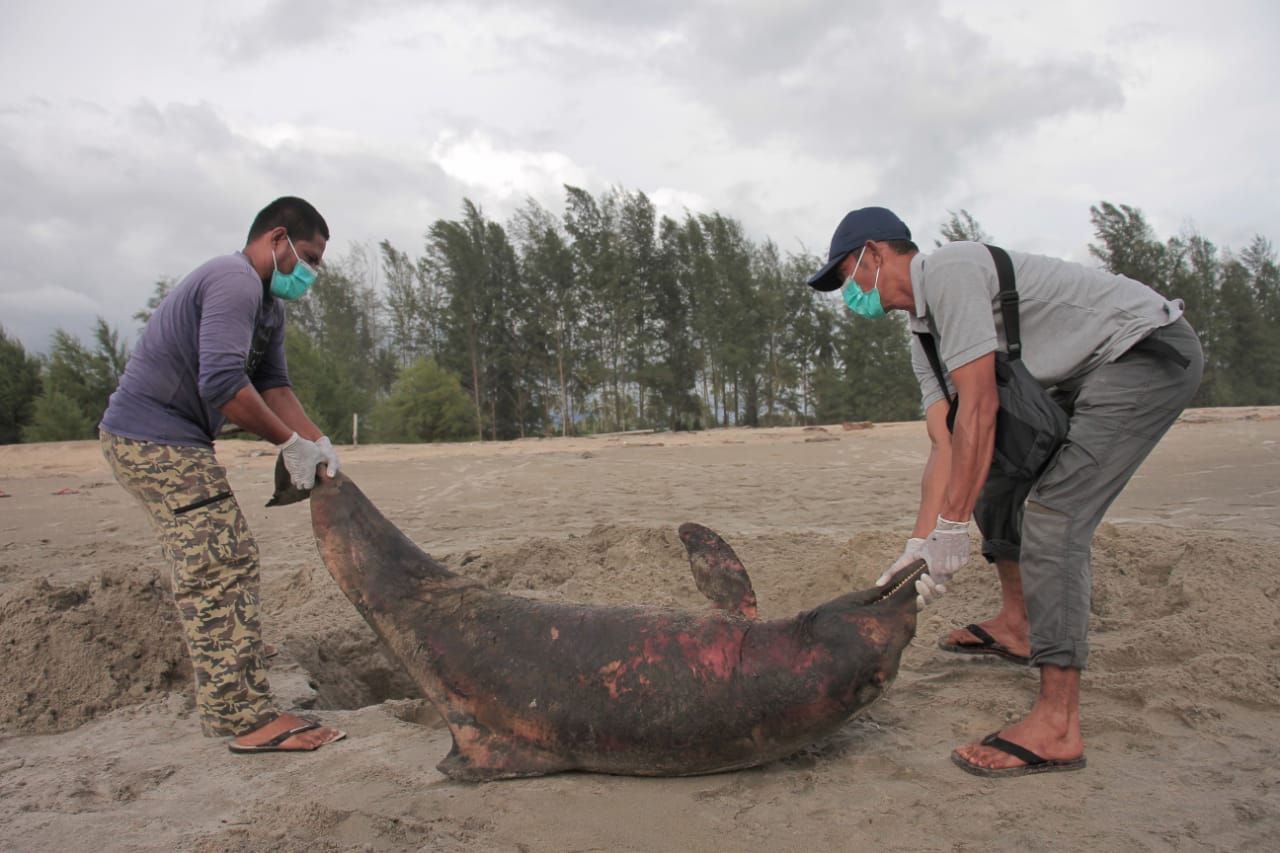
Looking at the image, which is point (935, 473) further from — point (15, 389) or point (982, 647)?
point (15, 389)

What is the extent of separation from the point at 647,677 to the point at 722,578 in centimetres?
49

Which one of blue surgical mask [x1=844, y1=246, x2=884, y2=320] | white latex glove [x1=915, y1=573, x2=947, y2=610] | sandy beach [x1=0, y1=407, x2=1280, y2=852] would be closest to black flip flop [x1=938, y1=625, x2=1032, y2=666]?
sandy beach [x1=0, y1=407, x2=1280, y2=852]

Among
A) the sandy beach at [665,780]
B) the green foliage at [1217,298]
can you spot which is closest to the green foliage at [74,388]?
the sandy beach at [665,780]

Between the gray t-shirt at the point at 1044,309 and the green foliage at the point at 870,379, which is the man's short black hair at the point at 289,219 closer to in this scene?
the gray t-shirt at the point at 1044,309

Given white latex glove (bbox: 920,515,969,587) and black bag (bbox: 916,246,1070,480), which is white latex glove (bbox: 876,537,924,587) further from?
black bag (bbox: 916,246,1070,480)

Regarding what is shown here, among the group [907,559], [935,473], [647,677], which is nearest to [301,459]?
[647,677]

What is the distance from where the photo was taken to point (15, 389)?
2428cm

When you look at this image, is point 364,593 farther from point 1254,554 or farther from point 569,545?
point 1254,554

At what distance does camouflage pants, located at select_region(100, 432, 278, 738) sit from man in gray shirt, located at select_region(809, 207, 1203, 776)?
2.21m

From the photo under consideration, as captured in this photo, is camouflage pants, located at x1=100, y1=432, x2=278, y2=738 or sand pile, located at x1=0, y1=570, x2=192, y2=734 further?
sand pile, located at x1=0, y1=570, x2=192, y2=734

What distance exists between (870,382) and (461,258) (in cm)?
1853

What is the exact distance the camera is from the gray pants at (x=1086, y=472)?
2338 millimetres

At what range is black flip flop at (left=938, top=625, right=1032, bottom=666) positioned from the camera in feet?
10.3

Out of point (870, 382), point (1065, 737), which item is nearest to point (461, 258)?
point (870, 382)
